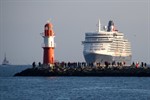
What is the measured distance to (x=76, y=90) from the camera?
61.7 metres

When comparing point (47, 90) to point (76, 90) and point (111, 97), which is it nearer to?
point (76, 90)

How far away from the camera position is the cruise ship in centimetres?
11894

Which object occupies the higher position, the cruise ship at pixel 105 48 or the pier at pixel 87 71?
the cruise ship at pixel 105 48

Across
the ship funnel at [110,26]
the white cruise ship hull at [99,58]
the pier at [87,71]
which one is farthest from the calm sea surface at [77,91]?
the ship funnel at [110,26]

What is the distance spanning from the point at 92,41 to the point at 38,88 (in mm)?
57627

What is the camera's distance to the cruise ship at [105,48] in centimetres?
11894

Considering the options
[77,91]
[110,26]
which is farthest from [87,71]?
[110,26]

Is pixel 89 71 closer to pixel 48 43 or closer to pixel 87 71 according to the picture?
pixel 87 71

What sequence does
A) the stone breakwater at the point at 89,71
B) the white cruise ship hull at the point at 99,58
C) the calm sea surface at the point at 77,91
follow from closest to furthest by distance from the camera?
the calm sea surface at the point at 77,91, the stone breakwater at the point at 89,71, the white cruise ship hull at the point at 99,58

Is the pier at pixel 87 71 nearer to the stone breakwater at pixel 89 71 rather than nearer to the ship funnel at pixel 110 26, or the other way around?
the stone breakwater at pixel 89 71

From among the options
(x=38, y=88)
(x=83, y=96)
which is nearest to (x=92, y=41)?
(x=38, y=88)

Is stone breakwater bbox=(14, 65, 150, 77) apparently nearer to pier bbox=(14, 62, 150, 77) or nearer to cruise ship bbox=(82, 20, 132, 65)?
pier bbox=(14, 62, 150, 77)

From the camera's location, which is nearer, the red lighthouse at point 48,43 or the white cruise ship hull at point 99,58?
the red lighthouse at point 48,43

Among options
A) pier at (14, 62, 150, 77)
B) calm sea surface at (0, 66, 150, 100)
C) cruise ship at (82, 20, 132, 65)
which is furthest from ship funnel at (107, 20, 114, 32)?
calm sea surface at (0, 66, 150, 100)
